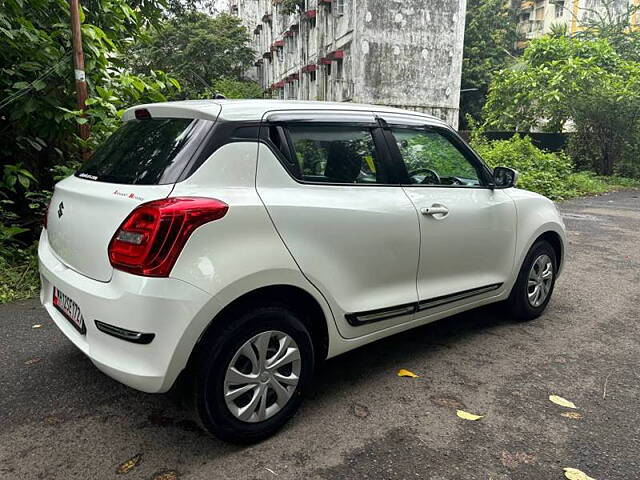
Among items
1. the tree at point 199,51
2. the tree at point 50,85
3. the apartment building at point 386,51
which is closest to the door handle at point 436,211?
the tree at point 50,85

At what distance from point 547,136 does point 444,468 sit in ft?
60.4

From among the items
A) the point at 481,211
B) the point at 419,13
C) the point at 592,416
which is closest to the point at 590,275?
the point at 481,211

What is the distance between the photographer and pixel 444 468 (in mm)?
2400

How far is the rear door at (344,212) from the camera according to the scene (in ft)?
8.53

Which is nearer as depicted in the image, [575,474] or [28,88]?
[575,474]

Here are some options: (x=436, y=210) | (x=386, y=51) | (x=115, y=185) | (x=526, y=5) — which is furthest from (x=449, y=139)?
(x=526, y=5)

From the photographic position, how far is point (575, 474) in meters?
2.37

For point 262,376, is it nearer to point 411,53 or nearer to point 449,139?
point 449,139

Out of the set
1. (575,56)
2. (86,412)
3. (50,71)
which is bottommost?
(86,412)

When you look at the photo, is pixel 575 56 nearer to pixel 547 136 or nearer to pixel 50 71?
pixel 547 136

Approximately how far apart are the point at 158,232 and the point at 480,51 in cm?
3772

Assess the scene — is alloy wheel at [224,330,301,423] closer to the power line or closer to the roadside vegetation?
the roadside vegetation

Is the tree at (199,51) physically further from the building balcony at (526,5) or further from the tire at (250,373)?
the tire at (250,373)

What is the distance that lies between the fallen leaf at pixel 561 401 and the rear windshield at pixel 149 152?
245 cm
